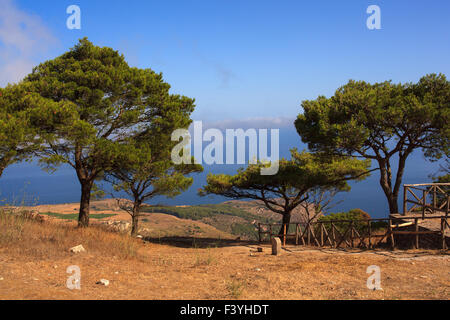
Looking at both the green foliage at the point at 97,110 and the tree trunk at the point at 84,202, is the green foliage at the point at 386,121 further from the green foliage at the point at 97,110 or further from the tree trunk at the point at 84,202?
the tree trunk at the point at 84,202

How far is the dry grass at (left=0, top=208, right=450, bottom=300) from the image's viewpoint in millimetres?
5699

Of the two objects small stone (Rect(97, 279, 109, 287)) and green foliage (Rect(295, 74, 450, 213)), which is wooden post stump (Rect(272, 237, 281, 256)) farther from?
green foliage (Rect(295, 74, 450, 213))

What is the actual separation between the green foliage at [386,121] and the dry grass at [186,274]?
23.0ft

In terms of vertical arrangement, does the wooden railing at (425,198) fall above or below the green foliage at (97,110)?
below

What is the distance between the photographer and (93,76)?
44.5 ft

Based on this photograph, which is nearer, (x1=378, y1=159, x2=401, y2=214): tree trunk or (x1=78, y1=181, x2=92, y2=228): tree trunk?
(x1=78, y1=181, x2=92, y2=228): tree trunk

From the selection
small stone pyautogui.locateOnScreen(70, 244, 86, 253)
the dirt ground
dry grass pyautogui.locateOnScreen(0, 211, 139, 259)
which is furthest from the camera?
small stone pyautogui.locateOnScreen(70, 244, 86, 253)

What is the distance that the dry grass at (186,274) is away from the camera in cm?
570

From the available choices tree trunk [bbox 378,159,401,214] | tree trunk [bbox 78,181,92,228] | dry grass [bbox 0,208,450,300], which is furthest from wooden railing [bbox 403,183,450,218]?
tree trunk [bbox 78,181,92,228]

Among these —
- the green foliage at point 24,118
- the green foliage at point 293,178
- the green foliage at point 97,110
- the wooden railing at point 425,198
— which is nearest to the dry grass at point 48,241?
the green foliage at point 24,118

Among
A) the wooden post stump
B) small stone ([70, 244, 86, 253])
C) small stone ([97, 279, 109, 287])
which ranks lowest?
the wooden post stump

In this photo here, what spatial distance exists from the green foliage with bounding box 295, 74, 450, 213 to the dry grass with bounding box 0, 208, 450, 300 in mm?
7006
